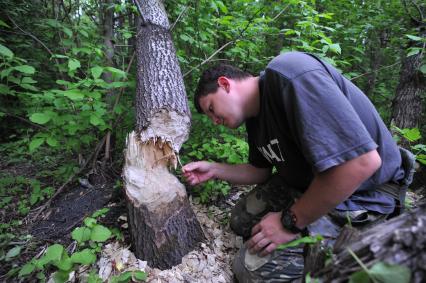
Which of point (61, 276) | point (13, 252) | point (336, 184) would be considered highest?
point (336, 184)

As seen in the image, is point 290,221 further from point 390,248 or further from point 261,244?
point 390,248

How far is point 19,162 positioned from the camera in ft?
14.7

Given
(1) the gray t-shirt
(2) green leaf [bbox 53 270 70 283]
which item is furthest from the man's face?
(2) green leaf [bbox 53 270 70 283]

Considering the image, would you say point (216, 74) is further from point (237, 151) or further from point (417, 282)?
point (417, 282)

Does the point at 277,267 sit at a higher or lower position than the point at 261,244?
lower

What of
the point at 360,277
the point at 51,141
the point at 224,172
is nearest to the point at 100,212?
the point at 51,141

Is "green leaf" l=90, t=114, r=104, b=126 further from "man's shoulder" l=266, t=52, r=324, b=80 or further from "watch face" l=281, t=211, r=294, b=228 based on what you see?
"watch face" l=281, t=211, r=294, b=228

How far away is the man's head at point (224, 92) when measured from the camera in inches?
80.4

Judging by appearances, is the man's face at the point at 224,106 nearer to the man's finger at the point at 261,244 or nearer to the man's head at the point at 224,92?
the man's head at the point at 224,92

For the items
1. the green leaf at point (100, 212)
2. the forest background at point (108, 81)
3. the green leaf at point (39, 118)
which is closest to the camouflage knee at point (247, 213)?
the forest background at point (108, 81)

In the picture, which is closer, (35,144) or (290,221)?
(290,221)

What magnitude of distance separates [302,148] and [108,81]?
283 cm

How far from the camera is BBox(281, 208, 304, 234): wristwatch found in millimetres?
1877

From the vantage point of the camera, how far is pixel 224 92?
2051 millimetres
